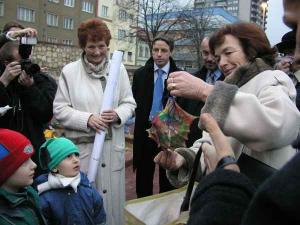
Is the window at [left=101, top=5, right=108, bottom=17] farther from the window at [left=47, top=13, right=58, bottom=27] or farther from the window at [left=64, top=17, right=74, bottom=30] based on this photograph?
the window at [left=47, top=13, right=58, bottom=27]

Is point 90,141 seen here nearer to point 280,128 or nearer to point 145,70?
point 145,70

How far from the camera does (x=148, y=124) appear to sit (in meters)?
4.65

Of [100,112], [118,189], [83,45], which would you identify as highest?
[83,45]

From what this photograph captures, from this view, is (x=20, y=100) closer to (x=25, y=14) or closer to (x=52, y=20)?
(x=25, y=14)

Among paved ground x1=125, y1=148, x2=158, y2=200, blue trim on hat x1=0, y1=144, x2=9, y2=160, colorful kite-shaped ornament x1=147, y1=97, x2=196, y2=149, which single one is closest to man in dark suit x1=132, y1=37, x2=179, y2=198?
paved ground x1=125, y1=148, x2=158, y2=200

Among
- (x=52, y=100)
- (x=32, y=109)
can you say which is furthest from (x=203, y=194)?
(x=52, y=100)

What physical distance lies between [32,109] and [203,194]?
2384mm

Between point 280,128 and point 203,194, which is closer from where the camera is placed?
point 203,194

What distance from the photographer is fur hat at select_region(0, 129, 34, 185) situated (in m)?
2.38

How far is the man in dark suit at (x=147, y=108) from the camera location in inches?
183

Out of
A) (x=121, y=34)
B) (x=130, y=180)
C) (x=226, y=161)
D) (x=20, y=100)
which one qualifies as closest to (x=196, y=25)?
(x=121, y=34)

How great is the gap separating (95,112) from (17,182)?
1201 mm

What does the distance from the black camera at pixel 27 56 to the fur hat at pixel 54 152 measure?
67 centimetres

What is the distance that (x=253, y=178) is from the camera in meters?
1.45
